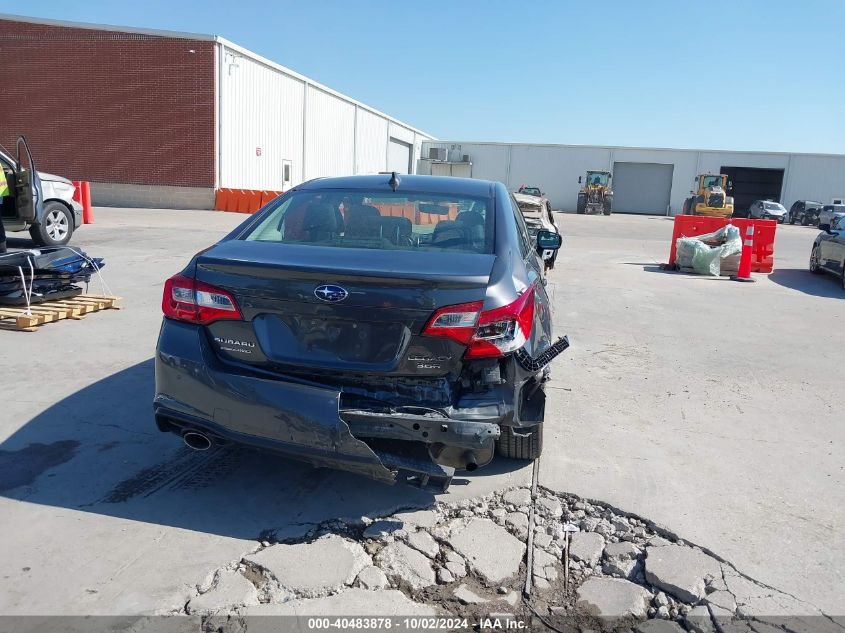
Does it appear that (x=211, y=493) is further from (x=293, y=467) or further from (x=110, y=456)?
(x=110, y=456)

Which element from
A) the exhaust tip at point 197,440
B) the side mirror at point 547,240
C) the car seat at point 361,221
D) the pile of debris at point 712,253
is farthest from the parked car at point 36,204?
the pile of debris at point 712,253

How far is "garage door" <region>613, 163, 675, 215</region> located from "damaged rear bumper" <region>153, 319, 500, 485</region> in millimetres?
53311

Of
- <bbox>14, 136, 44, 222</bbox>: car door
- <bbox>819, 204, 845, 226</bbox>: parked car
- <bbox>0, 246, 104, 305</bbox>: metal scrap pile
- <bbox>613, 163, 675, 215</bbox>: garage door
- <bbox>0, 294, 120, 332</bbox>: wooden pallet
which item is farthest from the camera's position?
<bbox>613, 163, 675, 215</bbox>: garage door

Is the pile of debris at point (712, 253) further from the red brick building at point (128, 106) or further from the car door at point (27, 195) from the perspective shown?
the red brick building at point (128, 106)

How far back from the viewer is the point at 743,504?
12.1ft

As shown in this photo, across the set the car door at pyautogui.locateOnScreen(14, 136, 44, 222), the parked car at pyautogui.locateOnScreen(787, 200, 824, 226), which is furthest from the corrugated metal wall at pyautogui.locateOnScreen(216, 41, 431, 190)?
the parked car at pyautogui.locateOnScreen(787, 200, 824, 226)

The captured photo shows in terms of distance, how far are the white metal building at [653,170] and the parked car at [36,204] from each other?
138 feet

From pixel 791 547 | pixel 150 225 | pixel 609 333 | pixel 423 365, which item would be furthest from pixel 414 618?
pixel 150 225

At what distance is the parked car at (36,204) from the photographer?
1066 cm

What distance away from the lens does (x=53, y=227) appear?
12.5m

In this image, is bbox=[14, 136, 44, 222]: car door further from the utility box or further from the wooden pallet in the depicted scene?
the utility box

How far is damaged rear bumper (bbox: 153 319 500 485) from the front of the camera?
3010 millimetres

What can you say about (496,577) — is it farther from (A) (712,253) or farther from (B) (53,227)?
(B) (53,227)

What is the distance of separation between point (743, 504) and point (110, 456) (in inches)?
141
